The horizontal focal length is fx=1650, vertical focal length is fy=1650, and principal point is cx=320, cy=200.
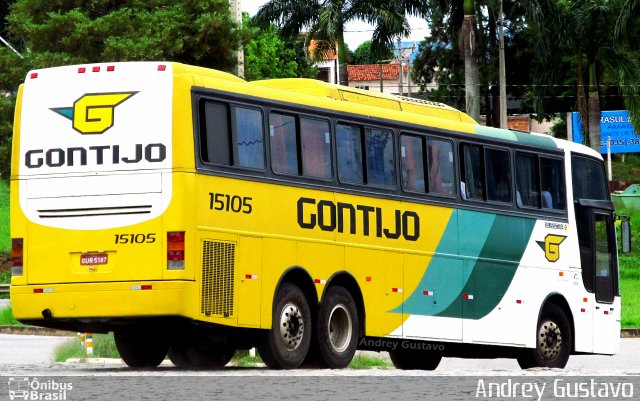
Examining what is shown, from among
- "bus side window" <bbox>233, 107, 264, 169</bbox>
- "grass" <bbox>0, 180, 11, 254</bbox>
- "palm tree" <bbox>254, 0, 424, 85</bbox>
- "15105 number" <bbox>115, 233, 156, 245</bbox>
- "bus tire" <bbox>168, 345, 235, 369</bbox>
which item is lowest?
"bus tire" <bbox>168, 345, 235, 369</bbox>

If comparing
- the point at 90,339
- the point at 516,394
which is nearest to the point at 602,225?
the point at 90,339

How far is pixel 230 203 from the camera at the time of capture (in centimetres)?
1786

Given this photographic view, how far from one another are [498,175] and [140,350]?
5.84 m

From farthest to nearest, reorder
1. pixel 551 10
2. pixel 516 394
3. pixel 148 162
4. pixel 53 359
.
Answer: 1. pixel 551 10
2. pixel 53 359
3. pixel 148 162
4. pixel 516 394

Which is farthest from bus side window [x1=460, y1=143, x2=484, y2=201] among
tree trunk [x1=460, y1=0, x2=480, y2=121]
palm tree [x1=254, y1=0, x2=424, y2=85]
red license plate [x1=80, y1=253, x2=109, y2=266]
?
palm tree [x1=254, y1=0, x2=424, y2=85]

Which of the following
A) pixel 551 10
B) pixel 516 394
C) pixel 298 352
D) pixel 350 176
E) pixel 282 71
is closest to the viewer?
pixel 516 394

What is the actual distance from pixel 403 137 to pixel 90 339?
7.42 meters

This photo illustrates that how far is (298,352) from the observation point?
1859 centimetres

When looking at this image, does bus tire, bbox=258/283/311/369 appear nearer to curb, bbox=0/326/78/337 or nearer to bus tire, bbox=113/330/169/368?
bus tire, bbox=113/330/169/368

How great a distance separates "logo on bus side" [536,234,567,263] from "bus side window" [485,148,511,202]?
1177mm

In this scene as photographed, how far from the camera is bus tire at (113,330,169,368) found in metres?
20.0

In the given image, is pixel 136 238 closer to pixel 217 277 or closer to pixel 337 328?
pixel 217 277

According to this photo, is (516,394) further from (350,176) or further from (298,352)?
(350,176)
